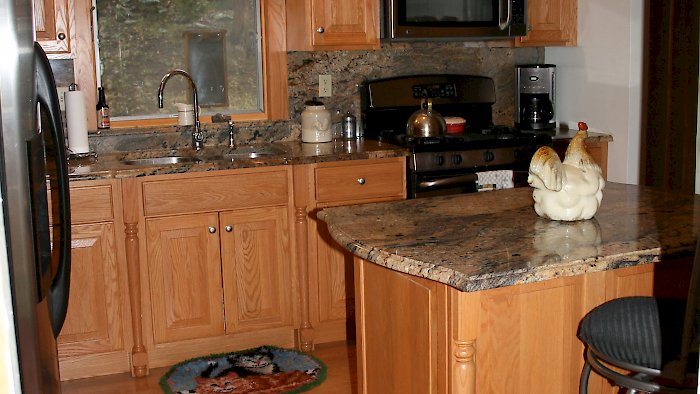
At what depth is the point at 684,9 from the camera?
4.09 metres

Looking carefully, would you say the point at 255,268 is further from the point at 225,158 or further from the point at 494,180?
the point at 494,180

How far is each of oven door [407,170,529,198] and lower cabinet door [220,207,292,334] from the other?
2.01ft

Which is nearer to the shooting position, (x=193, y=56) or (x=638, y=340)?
(x=638, y=340)

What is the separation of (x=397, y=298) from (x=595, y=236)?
0.55 m

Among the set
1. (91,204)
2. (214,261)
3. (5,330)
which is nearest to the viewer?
(5,330)

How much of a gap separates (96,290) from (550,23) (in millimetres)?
2600

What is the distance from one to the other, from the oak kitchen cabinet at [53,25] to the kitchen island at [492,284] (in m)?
1.70

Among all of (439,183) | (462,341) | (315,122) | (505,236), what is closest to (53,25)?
(315,122)

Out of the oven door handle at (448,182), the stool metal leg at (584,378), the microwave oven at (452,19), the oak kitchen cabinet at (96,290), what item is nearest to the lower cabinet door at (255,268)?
the oak kitchen cabinet at (96,290)

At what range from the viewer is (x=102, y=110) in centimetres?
388

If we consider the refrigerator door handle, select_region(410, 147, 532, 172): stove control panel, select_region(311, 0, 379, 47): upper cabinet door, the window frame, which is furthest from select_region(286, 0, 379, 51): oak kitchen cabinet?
the refrigerator door handle

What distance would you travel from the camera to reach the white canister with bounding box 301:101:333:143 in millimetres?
4129

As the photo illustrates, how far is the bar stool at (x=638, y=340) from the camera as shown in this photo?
191cm

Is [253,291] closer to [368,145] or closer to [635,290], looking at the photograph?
[368,145]
